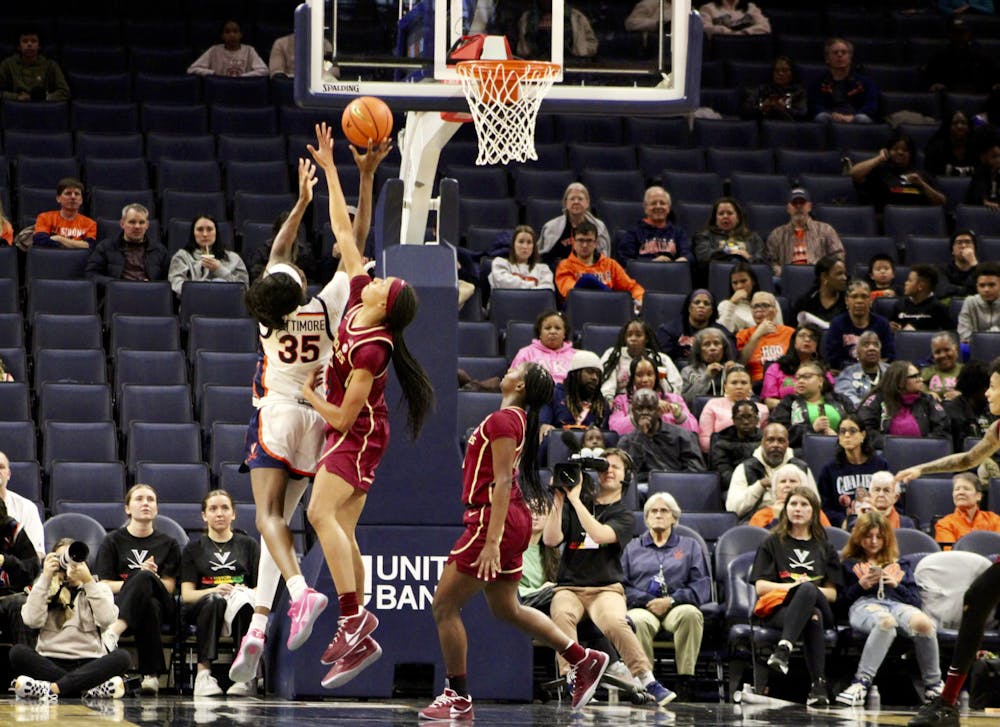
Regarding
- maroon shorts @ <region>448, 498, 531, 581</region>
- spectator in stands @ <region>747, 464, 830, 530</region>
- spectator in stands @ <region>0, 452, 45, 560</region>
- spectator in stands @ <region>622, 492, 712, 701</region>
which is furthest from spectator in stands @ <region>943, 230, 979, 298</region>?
spectator in stands @ <region>0, 452, 45, 560</region>

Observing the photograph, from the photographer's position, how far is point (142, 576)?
10.1 meters

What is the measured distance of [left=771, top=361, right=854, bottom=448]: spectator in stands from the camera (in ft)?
41.0

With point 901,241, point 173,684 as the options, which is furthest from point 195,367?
Answer: point 901,241

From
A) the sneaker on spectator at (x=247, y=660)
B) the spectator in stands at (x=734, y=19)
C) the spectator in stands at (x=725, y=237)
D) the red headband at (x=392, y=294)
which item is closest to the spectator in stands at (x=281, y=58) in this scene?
the spectator in stands at (x=734, y=19)

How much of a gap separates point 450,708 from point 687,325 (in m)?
6.20

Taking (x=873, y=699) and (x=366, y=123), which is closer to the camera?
(x=366, y=123)

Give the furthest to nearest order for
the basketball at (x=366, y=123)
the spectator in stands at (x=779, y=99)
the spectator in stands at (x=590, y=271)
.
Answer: the spectator in stands at (x=779, y=99)
the spectator in stands at (x=590, y=271)
the basketball at (x=366, y=123)

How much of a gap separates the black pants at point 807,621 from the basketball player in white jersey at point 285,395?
3.34 m

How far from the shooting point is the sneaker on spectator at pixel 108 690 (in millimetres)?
9586

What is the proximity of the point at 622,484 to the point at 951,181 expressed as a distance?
267 inches

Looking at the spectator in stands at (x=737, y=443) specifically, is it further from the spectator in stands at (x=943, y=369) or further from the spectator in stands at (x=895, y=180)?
the spectator in stands at (x=895, y=180)

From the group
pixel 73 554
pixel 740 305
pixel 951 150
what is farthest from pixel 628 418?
pixel 951 150

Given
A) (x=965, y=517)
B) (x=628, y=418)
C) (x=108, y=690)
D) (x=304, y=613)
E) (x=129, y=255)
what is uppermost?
(x=129, y=255)

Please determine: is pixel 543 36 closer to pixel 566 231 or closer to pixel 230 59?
pixel 566 231
